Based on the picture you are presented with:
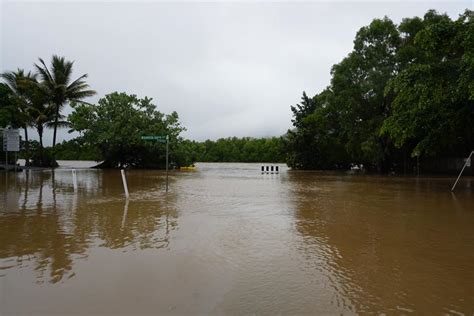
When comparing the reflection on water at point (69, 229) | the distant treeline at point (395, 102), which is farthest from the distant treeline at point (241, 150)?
the reflection on water at point (69, 229)

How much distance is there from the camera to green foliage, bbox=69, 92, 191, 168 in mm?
31344

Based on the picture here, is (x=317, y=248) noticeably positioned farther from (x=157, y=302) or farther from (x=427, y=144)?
(x=427, y=144)

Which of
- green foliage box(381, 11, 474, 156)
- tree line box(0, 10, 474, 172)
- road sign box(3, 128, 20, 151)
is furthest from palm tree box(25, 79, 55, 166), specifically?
green foliage box(381, 11, 474, 156)

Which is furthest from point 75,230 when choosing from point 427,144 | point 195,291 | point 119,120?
point 119,120

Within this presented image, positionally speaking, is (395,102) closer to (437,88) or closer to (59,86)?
(437,88)

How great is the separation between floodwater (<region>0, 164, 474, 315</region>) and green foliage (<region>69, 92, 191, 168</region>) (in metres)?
22.4

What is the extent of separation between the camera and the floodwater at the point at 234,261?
3.63m

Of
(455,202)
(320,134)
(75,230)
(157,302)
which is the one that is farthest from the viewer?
(320,134)

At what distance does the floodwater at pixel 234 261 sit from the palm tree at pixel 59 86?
25.1 metres

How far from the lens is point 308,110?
140 ft

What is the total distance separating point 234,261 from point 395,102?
1351cm

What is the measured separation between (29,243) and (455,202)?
11.7 metres

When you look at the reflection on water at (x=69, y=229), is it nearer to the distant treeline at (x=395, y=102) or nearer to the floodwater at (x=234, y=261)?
the floodwater at (x=234, y=261)

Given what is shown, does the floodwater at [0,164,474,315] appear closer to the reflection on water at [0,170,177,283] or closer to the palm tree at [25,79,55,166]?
the reflection on water at [0,170,177,283]
